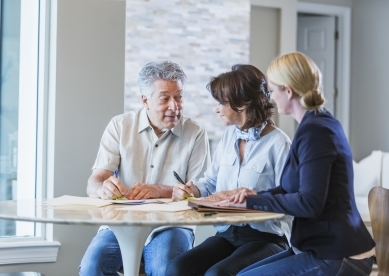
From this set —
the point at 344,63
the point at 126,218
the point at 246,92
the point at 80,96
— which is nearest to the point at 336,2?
the point at 344,63

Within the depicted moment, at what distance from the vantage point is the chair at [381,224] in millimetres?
2324

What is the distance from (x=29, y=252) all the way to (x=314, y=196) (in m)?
1.70

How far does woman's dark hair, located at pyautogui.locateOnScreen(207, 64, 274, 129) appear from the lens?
101 inches

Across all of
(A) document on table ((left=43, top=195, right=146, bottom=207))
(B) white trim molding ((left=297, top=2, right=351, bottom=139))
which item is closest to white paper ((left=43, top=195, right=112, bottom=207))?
(A) document on table ((left=43, top=195, right=146, bottom=207))

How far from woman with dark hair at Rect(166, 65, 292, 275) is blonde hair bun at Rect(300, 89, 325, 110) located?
1.46ft

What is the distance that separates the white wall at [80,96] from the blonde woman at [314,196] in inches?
49.9

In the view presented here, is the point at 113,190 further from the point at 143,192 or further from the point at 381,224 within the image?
the point at 381,224

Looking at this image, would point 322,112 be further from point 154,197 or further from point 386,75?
point 386,75

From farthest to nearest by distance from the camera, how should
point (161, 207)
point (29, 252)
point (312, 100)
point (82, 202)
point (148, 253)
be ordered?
point (29, 252) → point (148, 253) → point (82, 202) → point (161, 207) → point (312, 100)

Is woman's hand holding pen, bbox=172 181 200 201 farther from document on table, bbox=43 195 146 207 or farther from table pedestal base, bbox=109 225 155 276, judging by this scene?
table pedestal base, bbox=109 225 155 276

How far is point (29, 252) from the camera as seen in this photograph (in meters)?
3.13

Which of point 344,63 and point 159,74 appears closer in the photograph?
point 159,74

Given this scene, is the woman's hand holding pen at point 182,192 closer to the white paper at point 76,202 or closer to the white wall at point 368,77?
the white paper at point 76,202

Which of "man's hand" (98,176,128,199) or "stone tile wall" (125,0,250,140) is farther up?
"stone tile wall" (125,0,250,140)
